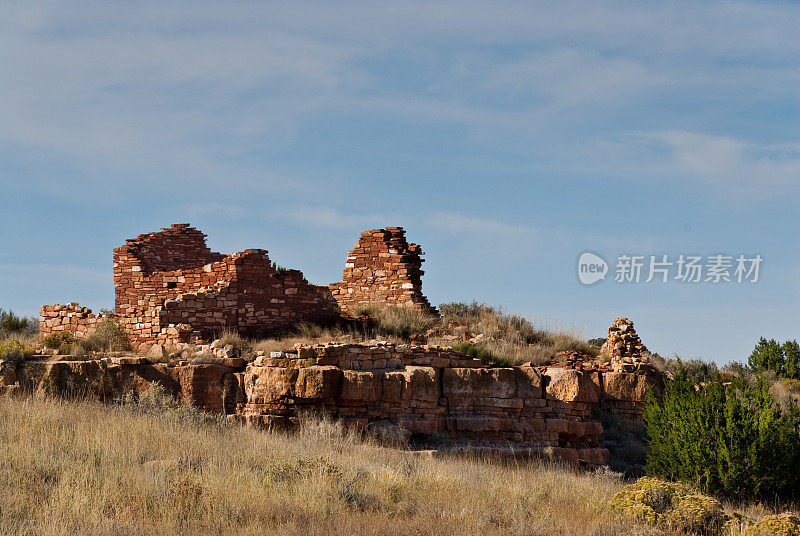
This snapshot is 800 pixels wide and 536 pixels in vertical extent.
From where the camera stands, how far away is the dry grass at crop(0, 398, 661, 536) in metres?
9.28

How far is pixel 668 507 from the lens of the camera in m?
11.4

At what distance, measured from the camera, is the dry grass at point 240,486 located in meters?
9.28

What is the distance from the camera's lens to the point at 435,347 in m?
16.8

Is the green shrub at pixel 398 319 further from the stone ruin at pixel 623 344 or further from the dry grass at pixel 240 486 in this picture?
the dry grass at pixel 240 486

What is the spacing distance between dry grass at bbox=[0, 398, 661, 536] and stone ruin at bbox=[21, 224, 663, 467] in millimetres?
1397

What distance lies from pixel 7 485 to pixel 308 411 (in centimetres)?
594

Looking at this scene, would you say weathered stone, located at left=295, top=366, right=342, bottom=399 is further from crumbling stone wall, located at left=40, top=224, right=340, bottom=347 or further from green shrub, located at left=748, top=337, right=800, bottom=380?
green shrub, located at left=748, top=337, right=800, bottom=380

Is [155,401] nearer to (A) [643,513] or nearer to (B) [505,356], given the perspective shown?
(B) [505,356]

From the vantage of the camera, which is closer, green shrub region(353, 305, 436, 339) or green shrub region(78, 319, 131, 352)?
green shrub region(78, 319, 131, 352)

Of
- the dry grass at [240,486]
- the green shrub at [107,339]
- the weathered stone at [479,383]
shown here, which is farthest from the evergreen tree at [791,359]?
the green shrub at [107,339]

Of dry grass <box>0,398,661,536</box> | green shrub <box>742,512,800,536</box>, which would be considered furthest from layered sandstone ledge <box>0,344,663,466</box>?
green shrub <box>742,512,800,536</box>

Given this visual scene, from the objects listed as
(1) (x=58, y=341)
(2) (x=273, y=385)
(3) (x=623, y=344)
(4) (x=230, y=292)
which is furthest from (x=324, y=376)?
(3) (x=623, y=344)

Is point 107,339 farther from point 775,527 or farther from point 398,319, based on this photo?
point 775,527

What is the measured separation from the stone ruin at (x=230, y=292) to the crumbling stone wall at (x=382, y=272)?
27mm
